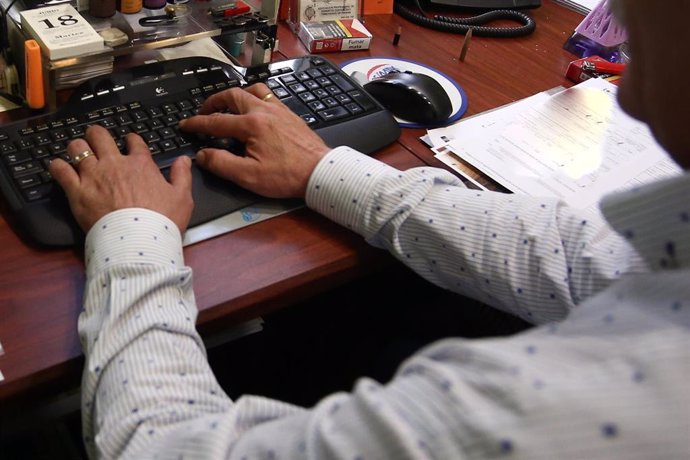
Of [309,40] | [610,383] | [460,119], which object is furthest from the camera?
[309,40]

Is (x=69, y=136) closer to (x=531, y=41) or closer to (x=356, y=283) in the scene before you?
(x=356, y=283)

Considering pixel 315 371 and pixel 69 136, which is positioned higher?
pixel 69 136

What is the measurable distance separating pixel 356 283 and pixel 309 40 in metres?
0.44

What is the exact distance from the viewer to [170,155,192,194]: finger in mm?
737

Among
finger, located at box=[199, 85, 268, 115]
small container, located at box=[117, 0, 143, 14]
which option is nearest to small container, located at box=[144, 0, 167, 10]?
small container, located at box=[117, 0, 143, 14]

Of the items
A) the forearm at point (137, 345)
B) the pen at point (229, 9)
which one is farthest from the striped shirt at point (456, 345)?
the pen at point (229, 9)

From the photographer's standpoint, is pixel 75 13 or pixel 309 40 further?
pixel 309 40

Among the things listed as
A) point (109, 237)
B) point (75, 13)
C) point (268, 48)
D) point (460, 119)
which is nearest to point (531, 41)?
point (460, 119)

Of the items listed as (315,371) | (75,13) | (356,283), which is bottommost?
(315,371)

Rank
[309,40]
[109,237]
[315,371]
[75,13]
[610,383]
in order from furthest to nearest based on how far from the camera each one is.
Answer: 1. [315,371]
2. [309,40]
3. [75,13]
4. [109,237]
5. [610,383]

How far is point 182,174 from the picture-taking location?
29.5 inches

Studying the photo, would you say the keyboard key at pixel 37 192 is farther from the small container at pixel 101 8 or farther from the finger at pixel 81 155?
the small container at pixel 101 8

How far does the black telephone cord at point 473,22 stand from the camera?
1.26 m

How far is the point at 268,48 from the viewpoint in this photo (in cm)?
101
